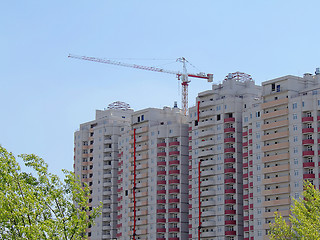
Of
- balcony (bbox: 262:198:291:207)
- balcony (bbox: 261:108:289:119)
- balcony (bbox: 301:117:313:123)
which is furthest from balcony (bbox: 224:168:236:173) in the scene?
balcony (bbox: 301:117:313:123)

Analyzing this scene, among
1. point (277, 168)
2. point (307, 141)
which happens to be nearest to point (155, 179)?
point (277, 168)

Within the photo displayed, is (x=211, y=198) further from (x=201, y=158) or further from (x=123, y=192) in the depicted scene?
(x=123, y=192)

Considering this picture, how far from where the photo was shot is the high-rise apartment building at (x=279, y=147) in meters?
149

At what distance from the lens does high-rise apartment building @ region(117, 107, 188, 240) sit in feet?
598

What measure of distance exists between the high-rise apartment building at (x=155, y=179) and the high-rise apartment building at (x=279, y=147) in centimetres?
2433

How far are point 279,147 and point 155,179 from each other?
43.9 metres

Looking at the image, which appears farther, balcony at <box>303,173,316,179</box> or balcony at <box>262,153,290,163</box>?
balcony at <box>262,153,290,163</box>

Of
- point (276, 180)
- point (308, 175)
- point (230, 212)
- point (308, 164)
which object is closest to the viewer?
point (308, 175)

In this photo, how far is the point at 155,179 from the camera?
18775 centimetres

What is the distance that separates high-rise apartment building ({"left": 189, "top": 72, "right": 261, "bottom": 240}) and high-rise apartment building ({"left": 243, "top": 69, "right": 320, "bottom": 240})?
399cm

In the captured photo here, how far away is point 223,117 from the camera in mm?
170500

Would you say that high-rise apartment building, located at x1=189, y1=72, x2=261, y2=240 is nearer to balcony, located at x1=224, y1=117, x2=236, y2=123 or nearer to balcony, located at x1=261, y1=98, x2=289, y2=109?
balcony, located at x1=224, y1=117, x2=236, y2=123

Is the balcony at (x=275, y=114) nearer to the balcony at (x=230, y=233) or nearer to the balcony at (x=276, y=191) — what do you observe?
the balcony at (x=276, y=191)

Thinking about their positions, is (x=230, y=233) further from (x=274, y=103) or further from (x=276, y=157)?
(x=274, y=103)
